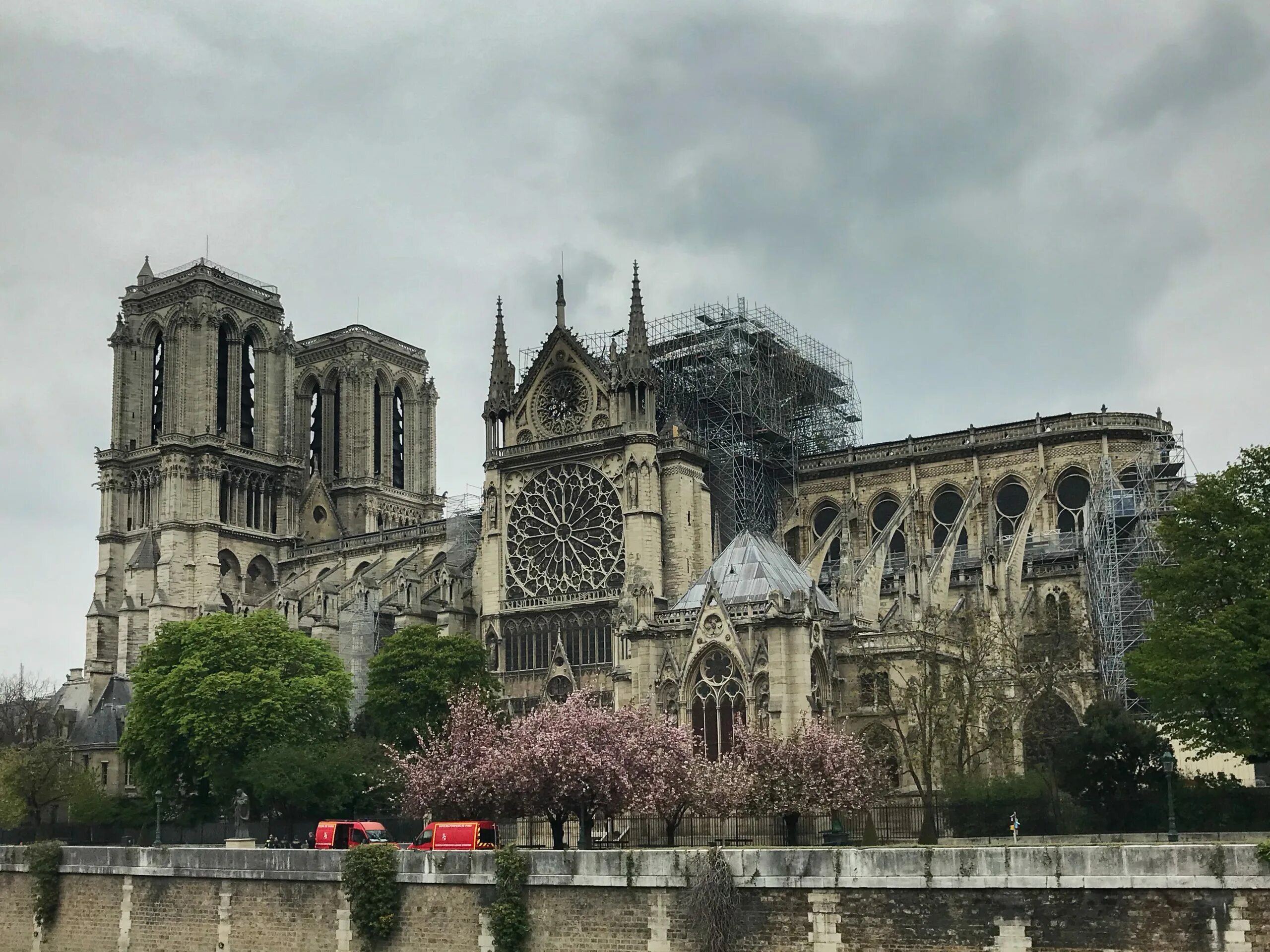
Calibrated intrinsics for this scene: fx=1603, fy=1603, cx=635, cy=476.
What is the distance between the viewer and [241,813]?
190ft

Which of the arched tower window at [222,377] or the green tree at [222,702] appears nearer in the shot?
the green tree at [222,702]

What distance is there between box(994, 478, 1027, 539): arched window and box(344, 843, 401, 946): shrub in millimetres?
35366

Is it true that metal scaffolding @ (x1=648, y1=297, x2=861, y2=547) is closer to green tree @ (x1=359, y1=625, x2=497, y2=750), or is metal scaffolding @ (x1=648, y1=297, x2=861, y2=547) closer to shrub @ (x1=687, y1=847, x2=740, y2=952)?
green tree @ (x1=359, y1=625, x2=497, y2=750)

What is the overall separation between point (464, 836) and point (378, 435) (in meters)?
59.0

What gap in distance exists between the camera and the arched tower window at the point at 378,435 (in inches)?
3661

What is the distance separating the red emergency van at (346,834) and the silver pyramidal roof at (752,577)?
1370cm

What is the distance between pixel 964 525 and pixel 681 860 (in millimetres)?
36184

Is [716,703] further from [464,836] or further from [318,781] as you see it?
[318,781]

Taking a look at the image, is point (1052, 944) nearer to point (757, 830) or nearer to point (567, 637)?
point (757, 830)

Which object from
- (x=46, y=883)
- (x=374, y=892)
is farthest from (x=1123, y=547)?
(x=46, y=883)

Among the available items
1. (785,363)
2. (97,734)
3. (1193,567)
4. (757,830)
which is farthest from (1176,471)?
(97,734)

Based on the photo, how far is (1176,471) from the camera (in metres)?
60.3

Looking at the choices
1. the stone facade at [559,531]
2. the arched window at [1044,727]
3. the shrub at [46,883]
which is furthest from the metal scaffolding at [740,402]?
the shrub at [46,883]

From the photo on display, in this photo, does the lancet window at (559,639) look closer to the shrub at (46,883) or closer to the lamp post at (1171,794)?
the shrub at (46,883)
